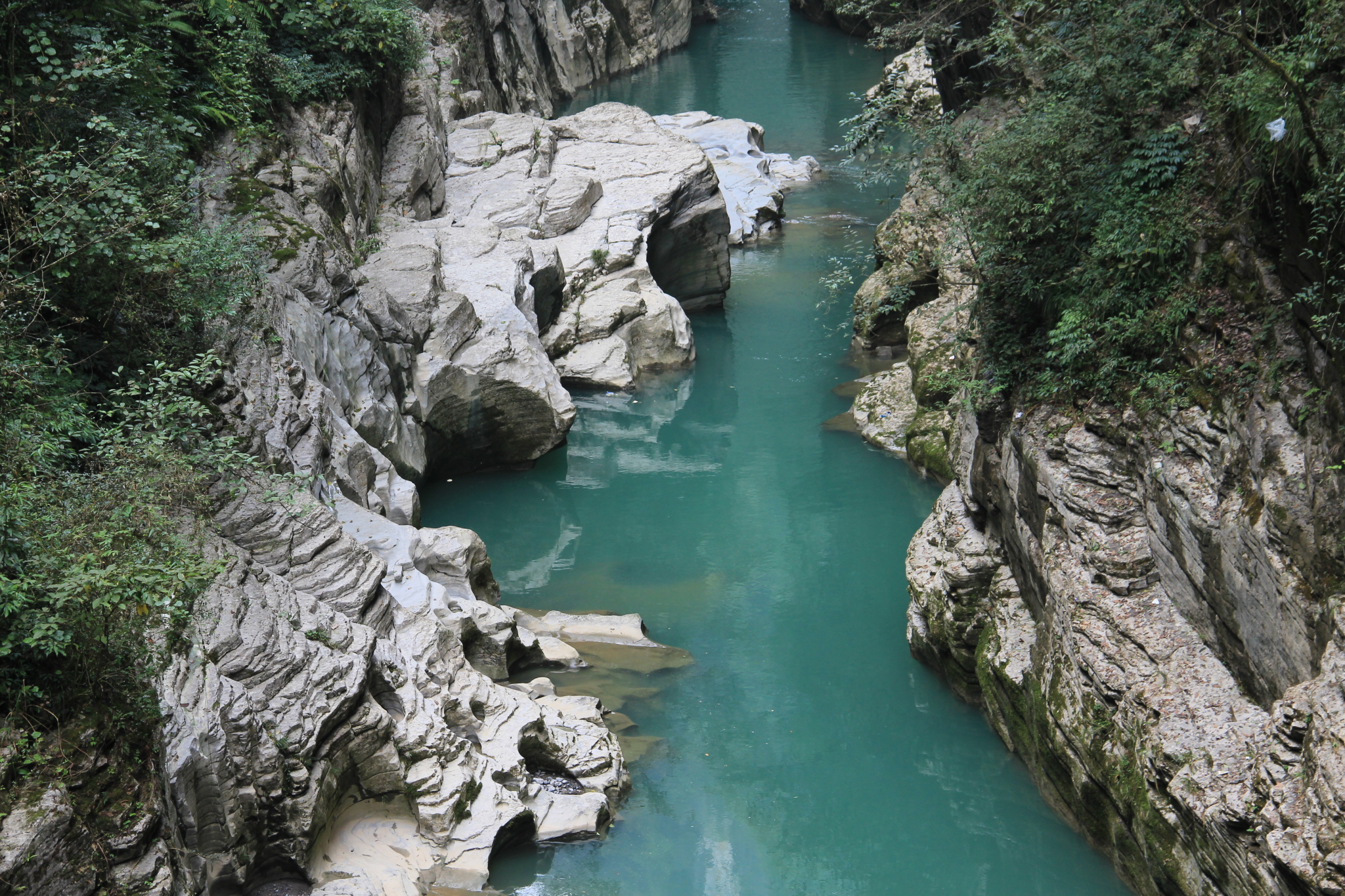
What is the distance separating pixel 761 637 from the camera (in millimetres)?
11125

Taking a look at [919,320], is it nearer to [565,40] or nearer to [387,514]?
[387,514]

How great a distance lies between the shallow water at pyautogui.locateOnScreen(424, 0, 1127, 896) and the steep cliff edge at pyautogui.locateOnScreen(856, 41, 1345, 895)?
0.79 metres

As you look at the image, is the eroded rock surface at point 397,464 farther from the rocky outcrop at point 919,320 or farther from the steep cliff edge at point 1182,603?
the steep cliff edge at point 1182,603

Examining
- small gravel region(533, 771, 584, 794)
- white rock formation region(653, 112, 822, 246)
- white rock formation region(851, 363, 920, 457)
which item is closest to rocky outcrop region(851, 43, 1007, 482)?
white rock formation region(851, 363, 920, 457)

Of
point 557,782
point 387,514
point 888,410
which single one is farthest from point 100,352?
point 888,410

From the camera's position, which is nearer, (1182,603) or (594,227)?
(1182,603)

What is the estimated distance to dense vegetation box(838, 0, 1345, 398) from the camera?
241 inches

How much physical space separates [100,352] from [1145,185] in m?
8.13

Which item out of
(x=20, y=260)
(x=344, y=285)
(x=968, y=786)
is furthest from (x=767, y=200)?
(x=20, y=260)

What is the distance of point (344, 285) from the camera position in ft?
39.1

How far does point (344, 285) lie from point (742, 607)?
610 cm

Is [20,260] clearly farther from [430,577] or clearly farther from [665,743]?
[665,743]

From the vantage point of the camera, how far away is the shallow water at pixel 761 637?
8.23 metres

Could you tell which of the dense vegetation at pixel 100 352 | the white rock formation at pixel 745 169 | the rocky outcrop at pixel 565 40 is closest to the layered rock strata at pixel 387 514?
the dense vegetation at pixel 100 352
